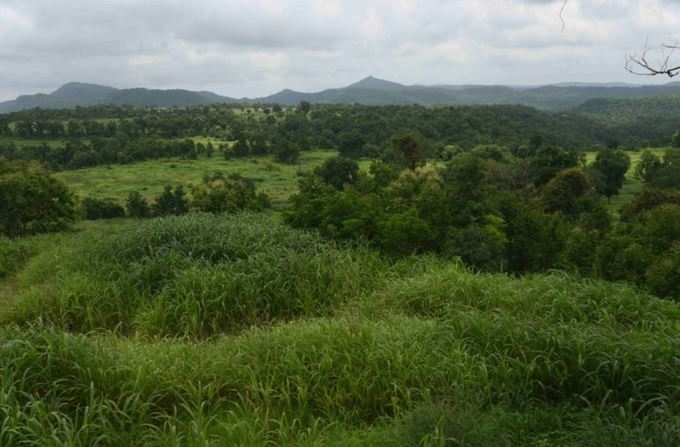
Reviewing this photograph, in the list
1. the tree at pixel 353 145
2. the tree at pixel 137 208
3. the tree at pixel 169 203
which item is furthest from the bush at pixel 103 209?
the tree at pixel 353 145

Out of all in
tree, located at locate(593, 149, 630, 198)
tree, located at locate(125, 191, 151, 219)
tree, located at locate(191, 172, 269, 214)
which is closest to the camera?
tree, located at locate(191, 172, 269, 214)

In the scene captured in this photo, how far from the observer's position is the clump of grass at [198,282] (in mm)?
5406

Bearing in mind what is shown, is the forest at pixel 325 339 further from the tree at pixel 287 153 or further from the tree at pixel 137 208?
the tree at pixel 287 153

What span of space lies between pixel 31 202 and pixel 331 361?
56.6 feet

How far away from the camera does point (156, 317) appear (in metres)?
5.26

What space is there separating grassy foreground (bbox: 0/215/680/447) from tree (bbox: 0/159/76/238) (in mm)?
13047

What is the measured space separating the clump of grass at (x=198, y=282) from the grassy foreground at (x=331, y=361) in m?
0.02

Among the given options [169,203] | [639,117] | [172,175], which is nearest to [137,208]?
[169,203]

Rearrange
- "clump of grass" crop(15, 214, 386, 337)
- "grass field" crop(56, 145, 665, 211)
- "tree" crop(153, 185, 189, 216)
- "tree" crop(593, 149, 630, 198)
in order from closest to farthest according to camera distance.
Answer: "clump of grass" crop(15, 214, 386, 337) < "tree" crop(153, 185, 189, 216) < "tree" crop(593, 149, 630, 198) < "grass field" crop(56, 145, 665, 211)

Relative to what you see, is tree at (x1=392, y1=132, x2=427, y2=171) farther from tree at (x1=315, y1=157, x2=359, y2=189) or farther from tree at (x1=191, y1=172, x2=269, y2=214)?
tree at (x1=191, y1=172, x2=269, y2=214)

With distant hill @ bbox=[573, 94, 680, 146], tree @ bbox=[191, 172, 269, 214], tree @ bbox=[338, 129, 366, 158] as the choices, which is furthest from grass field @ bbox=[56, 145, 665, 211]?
distant hill @ bbox=[573, 94, 680, 146]

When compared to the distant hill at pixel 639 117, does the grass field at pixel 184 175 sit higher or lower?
lower

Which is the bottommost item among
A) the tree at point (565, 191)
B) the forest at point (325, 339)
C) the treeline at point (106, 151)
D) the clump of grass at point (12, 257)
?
the tree at point (565, 191)

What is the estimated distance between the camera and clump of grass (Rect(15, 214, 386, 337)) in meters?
5.41
